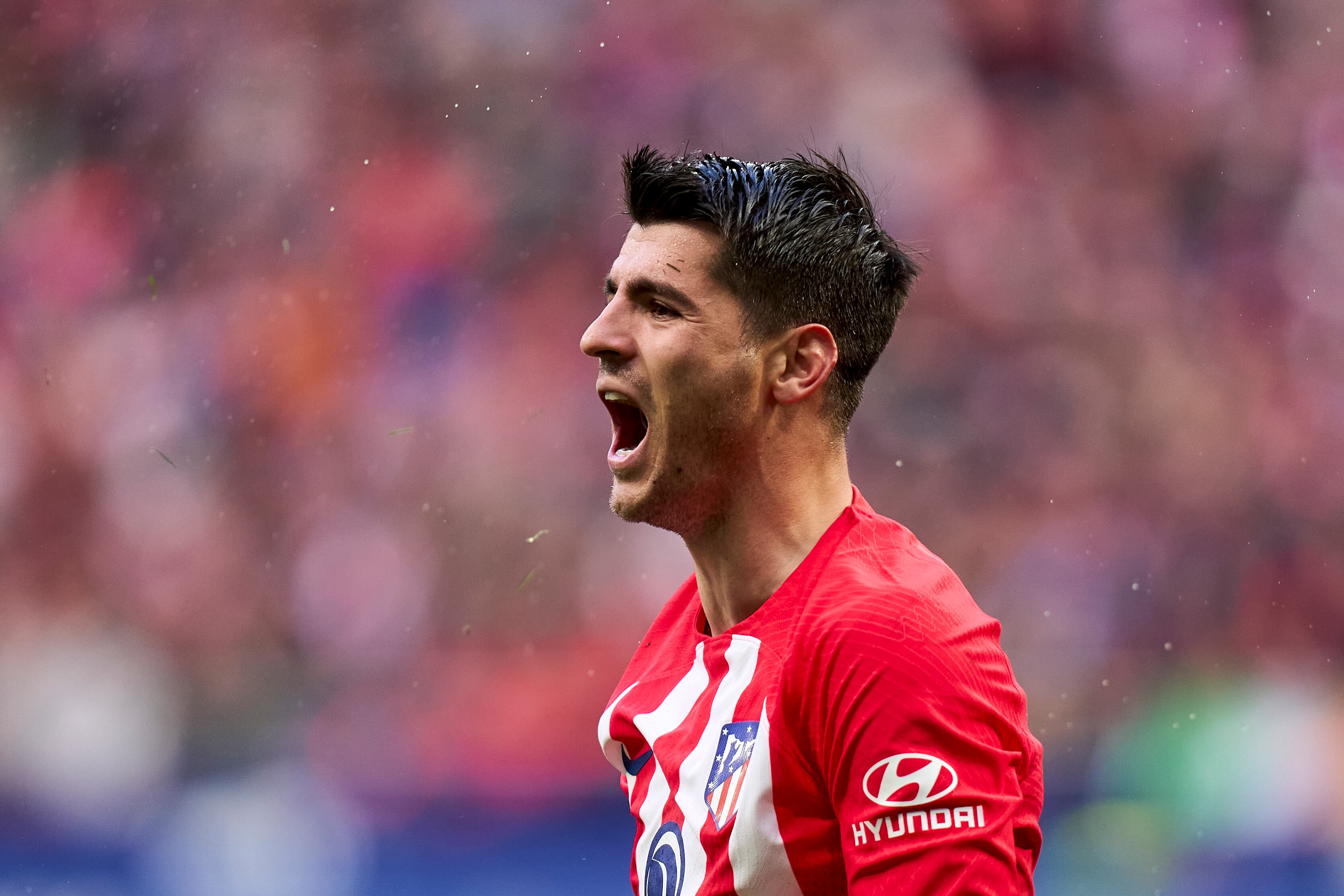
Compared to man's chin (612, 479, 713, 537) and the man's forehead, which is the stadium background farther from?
the man's forehead

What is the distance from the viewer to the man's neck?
1.51 metres

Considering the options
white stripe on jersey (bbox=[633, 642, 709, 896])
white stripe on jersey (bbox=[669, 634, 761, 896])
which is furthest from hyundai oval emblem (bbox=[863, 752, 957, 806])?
white stripe on jersey (bbox=[633, 642, 709, 896])

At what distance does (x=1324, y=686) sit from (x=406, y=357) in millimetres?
4120

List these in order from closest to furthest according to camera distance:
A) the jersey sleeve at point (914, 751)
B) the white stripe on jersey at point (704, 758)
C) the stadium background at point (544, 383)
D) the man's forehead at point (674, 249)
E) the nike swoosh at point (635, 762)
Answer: the jersey sleeve at point (914, 751) → the white stripe on jersey at point (704, 758) → the man's forehead at point (674, 249) → the nike swoosh at point (635, 762) → the stadium background at point (544, 383)

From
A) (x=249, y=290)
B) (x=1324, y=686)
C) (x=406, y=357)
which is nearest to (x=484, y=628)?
(x=406, y=357)

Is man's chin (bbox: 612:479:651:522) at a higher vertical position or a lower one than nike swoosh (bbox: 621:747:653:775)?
higher

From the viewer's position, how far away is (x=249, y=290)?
6.01 meters

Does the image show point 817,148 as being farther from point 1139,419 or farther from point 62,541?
point 62,541

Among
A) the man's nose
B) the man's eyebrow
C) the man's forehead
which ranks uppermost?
the man's forehead

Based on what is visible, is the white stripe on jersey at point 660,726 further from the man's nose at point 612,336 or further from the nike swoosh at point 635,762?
the man's nose at point 612,336

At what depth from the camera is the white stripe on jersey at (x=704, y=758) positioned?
141 centimetres

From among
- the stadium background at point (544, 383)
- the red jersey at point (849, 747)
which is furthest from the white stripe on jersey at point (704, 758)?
the stadium background at point (544, 383)

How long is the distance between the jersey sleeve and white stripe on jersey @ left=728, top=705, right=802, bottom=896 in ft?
0.18

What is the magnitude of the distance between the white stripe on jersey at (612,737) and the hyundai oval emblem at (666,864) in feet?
0.58
